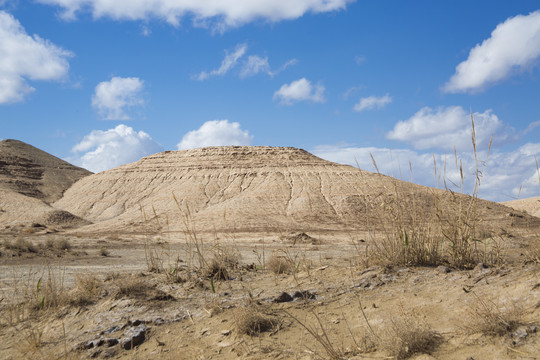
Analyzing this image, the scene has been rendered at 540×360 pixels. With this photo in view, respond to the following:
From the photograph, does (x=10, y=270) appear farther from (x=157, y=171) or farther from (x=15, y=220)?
(x=157, y=171)

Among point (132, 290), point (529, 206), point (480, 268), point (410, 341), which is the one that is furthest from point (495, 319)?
point (529, 206)

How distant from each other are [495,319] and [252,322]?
83.9 inches

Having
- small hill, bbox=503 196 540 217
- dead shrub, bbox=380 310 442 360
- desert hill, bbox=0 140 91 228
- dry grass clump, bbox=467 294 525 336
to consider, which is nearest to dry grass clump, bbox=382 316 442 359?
dead shrub, bbox=380 310 442 360

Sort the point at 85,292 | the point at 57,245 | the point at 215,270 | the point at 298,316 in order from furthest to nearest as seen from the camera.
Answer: the point at 57,245 → the point at 215,270 → the point at 85,292 → the point at 298,316

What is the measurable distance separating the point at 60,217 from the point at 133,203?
793cm

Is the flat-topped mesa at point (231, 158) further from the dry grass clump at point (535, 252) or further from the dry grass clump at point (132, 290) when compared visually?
the dry grass clump at point (535, 252)

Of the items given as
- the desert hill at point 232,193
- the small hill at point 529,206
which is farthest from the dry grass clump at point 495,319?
the small hill at point 529,206

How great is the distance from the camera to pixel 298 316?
433 cm

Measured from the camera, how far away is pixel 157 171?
170ft

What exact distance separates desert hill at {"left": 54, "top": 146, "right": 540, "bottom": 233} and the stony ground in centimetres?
Result: 2475

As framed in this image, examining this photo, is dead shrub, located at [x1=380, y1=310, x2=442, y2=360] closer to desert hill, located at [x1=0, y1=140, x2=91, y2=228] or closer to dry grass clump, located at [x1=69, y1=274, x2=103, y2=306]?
dry grass clump, located at [x1=69, y1=274, x2=103, y2=306]

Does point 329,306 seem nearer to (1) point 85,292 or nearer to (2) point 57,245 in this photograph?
(1) point 85,292

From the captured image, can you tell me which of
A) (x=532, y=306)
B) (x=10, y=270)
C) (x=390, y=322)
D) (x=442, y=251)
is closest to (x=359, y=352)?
(x=390, y=322)

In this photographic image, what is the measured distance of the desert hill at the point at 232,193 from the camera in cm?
3538
